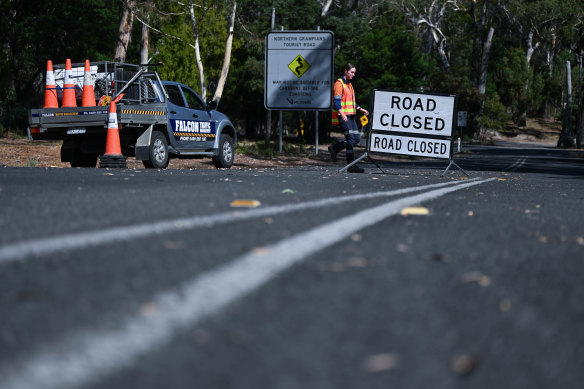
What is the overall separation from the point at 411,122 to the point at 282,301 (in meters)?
10.9

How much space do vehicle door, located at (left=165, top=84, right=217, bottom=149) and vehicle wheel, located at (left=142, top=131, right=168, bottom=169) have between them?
40 centimetres

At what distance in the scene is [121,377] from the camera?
6.25 ft

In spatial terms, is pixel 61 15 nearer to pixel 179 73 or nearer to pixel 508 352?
pixel 179 73

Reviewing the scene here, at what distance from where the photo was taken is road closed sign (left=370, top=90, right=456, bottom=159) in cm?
1327

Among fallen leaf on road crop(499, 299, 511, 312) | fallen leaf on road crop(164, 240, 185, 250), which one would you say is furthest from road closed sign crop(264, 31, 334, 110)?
fallen leaf on road crop(499, 299, 511, 312)

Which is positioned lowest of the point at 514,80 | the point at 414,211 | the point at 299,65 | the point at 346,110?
the point at 414,211

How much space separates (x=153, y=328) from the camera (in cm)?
229

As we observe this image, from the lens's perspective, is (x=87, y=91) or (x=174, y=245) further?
(x=87, y=91)

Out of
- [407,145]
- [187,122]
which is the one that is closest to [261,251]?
[407,145]

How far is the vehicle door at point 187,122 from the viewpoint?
14.9 meters

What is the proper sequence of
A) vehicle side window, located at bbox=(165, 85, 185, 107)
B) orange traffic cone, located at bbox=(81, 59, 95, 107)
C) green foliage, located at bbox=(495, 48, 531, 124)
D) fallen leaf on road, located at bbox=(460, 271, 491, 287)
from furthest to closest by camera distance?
A: green foliage, located at bbox=(495, 48, 531, 124)
vehicle side window, located at bbox=(165, 85, 185, 107)
orange traffic cone, located at bbox=(81, 59, 95, 107)
fallen leaf on road, located at bbox=(460, 271, 491, 287)

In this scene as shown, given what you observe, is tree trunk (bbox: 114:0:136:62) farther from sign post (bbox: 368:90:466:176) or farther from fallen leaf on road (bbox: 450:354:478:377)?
fallen leaf on road (bbox: 450:354:478:377)

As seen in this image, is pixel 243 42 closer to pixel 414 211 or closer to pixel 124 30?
pixel 124 30

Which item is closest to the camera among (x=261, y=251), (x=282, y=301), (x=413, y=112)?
(x=282, y=301)
